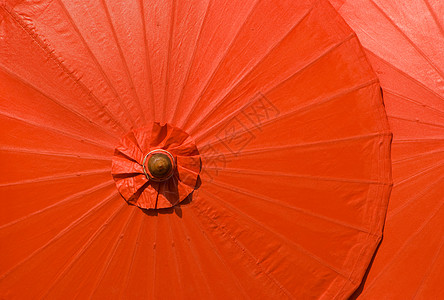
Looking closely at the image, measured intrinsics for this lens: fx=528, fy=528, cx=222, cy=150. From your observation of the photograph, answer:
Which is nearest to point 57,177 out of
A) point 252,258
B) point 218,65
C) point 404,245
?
point 218,65

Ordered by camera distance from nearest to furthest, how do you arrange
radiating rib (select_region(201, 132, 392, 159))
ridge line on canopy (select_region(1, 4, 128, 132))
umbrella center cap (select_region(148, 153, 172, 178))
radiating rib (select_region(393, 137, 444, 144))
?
umbrella center cap (select_region(148, 153, 172, 178)) → ridge line on canopy (select_region(1, 4, 128, 132)) → radiating rib (select_region(201, 132, 392, 159)) → radiating rib (select_region(393, 137, 444, 144))

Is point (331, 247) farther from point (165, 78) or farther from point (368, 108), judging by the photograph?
point (165, 78)

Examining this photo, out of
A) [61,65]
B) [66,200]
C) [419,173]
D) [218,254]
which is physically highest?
[61,65]

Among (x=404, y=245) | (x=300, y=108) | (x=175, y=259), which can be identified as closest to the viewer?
(x=175, y=259)

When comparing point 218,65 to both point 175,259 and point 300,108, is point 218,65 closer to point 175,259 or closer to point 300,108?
point 300,108

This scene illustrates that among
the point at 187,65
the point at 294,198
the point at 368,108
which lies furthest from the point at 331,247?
the point at 187,65

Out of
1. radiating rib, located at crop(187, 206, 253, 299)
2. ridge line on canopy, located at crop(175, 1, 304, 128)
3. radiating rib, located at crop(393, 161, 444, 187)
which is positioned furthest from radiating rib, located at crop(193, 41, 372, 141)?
radiating rib, located at crop(393, 161, 444, 187)

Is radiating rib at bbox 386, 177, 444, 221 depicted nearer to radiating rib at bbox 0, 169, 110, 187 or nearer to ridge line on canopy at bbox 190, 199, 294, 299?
ridge line on canopy at bbox 190, 199, 294, 299
